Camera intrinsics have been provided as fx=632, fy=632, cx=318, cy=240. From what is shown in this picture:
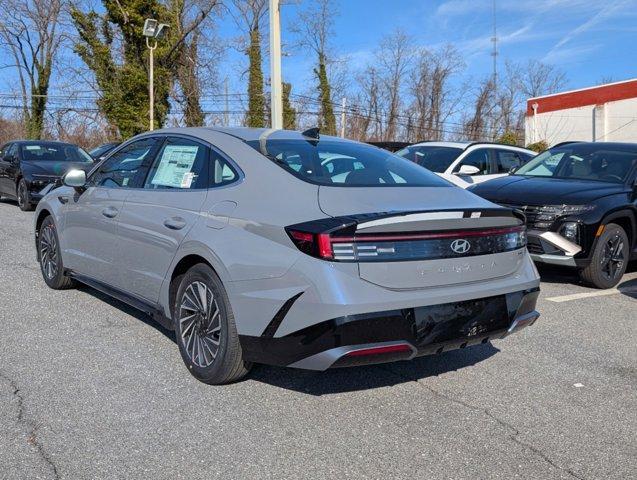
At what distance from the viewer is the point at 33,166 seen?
13852mm

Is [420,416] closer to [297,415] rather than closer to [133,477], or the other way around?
[297,415]

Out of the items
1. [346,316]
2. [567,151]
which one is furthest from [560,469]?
[567,151]

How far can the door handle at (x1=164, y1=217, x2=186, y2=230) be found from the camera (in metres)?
3.97

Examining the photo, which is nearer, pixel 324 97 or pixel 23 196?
pixel 23 196

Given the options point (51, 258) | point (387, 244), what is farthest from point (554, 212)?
point (51, 258)

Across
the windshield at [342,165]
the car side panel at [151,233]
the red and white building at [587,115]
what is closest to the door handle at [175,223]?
the car side panel at [151,233]

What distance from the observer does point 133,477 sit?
9.12 feet

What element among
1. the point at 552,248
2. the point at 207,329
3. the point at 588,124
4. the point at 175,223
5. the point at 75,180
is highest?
the point at 588,124

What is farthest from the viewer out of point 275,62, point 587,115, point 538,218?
point 587,115

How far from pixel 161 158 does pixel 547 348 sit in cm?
321

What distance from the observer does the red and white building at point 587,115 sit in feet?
92.7

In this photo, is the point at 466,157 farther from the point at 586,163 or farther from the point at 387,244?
the point at 387,244

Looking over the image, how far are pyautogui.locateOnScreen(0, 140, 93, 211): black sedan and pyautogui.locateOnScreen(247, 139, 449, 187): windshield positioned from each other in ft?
34.5

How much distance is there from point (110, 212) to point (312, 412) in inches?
93.1
